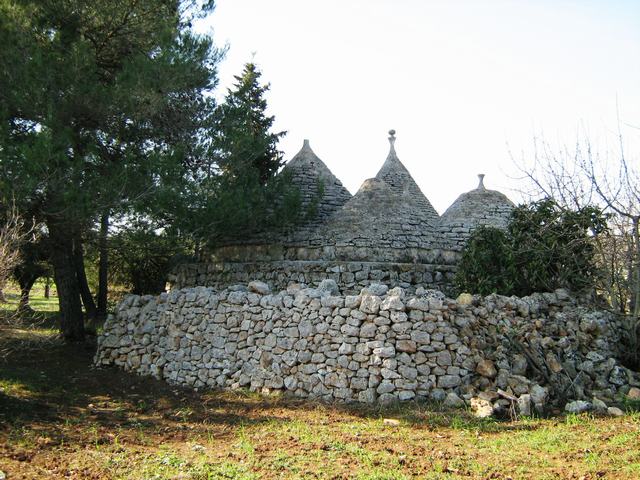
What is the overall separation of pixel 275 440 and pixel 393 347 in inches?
90.7

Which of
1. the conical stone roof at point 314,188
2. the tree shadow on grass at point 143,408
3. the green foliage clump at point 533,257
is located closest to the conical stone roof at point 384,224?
the conical stone roof at point 314,188

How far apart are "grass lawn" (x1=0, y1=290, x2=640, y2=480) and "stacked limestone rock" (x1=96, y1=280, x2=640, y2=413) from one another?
1.34 feet

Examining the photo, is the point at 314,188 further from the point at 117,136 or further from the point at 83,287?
the point at 83,287

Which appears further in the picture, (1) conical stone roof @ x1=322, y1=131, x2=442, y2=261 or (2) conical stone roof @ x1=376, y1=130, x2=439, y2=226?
(2) conical stone roof @ x1=376, y1=130, x2=439, y2=226

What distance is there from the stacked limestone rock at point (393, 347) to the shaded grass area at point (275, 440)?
0.41m

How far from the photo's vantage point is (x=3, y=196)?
905 cm

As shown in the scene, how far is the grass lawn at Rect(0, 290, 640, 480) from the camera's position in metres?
5.48

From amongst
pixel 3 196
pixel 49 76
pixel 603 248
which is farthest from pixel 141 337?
pixel 603 248

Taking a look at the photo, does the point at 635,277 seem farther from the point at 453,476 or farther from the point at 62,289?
the point at 62,289

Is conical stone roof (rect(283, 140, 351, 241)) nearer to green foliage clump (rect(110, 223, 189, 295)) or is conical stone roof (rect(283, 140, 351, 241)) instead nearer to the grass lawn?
green foliage clump (rect(110, 223, 189, 295))

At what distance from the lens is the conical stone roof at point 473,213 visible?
13609 mm

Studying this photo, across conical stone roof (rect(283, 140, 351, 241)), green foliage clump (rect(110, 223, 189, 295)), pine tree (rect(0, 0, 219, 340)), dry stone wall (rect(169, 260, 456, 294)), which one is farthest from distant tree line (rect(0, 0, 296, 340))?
green foliage clump (rect(110, 223, 189, 295))

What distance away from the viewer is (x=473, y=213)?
13.9m

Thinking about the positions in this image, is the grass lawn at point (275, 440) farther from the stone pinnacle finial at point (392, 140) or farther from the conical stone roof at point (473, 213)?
the stone pinnacle finial at point (392, 140)
